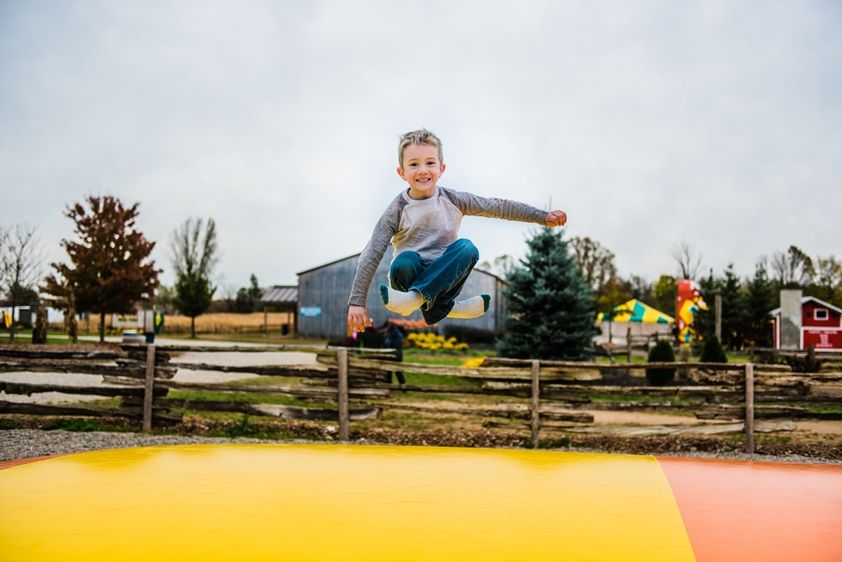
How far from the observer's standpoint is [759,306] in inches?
1093

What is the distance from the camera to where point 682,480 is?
487 centimetres

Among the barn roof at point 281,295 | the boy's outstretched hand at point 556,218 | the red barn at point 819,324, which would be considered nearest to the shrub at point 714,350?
the red barn at point 819,324

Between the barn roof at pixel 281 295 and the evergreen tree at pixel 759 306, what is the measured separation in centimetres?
2170

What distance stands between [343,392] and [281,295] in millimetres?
30520

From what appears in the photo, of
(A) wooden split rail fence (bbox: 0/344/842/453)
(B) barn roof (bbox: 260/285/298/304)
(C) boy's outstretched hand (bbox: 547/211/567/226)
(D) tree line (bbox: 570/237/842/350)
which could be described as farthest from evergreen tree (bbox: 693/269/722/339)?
(C) boy's outstretched hand (bbox: 547/211/567/226)

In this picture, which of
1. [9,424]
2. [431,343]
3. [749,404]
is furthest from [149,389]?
[431,343]

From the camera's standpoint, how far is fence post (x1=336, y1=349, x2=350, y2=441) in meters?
9.14

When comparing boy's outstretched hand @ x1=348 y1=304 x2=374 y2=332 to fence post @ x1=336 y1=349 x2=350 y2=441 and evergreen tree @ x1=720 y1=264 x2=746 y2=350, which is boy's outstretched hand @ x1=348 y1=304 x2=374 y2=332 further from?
evergreen tree @ x1=720 y1=264 x2=746 y2=350

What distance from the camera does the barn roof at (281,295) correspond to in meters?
38.1

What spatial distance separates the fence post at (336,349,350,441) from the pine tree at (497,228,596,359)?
5.18m

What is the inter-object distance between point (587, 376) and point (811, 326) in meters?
17.0

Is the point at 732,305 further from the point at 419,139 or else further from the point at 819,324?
the point at 419,139

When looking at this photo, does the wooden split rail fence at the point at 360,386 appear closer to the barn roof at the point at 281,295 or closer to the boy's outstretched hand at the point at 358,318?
the boy's outstretched hand at the point at 358,318

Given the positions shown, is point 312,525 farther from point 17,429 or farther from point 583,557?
point 17,429
